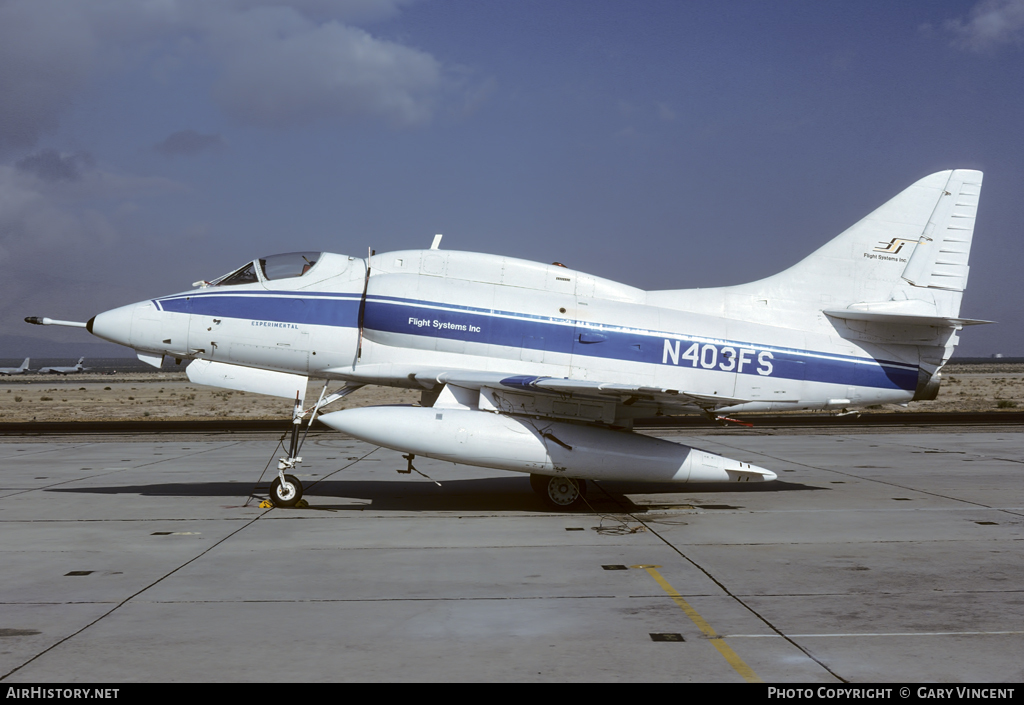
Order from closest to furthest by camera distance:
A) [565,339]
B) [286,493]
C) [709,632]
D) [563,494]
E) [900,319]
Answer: [709,632] < [286,493] < [563,494] < [565,339] < [900,319]

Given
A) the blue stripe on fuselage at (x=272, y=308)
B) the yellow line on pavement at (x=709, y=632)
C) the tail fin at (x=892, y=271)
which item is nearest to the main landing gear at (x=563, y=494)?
the tail fin at (x=892, y=271)

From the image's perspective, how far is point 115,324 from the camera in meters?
12.5

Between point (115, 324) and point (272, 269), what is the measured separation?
249 centimetres

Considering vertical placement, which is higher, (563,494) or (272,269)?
(272,269)

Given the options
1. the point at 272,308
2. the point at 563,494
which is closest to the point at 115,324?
the point at 272,308

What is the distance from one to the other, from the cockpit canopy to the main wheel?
10.7ft

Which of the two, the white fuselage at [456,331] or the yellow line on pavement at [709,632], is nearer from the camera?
the yellow line on pavement at [709,632]

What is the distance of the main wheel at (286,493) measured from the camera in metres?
12.0

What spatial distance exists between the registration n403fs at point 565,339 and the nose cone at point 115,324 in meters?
0.03

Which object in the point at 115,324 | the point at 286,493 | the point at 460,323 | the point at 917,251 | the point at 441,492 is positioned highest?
the point at 917,251

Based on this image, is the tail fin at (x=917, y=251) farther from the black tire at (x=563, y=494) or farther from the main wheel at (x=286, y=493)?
the main wheel at (x=286, y=493)

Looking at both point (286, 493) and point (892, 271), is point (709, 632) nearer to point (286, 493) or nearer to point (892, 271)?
point (286, 493)

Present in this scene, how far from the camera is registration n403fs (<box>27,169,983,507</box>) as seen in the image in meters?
12.0
